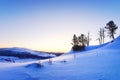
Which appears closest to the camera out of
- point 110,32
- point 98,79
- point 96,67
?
point 98,79

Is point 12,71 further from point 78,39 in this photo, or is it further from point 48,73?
point 78,39

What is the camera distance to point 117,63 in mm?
22578

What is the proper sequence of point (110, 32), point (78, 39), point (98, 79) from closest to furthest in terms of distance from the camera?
point (98, 79), point (110, 32), point (78, 39)

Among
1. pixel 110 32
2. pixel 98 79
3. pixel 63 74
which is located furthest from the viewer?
pixel 110 32

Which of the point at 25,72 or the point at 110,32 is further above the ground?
the point at 110,32

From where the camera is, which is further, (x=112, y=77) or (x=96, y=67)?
(x=96, y=67)

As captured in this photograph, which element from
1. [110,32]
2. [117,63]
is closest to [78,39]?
[110,32]

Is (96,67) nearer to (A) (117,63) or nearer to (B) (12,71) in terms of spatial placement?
(A) (117,63)

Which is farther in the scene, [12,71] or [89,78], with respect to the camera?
[12,71]

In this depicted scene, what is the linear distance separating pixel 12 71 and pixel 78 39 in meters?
73.2

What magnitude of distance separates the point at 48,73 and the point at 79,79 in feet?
10.9

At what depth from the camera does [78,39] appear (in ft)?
303

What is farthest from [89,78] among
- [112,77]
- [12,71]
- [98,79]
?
[12,71]

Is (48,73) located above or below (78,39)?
below
